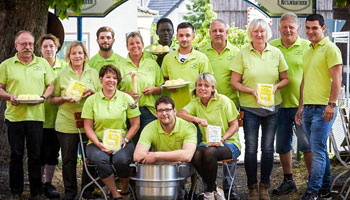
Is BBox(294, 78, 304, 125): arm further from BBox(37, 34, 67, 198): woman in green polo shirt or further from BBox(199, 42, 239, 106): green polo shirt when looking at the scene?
BBox(37, 34, 67, 198): woman in green polo shirt

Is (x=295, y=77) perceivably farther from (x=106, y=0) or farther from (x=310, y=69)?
(x=106, y=0)

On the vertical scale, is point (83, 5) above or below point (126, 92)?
above

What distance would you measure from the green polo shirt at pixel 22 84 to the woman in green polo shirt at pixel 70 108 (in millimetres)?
216

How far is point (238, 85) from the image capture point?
32.4 ft

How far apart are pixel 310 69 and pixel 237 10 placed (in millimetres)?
40556

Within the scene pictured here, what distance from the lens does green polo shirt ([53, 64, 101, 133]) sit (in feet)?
32.2

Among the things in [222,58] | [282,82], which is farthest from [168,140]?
[282,82]

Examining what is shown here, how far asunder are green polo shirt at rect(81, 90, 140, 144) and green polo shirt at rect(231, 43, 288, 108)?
4.34 ft

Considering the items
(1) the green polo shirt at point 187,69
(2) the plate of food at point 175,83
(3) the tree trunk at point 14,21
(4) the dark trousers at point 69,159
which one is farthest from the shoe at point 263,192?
(3) the tree trunk at point 14,21

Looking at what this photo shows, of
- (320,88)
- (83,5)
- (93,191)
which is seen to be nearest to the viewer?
(320,88)

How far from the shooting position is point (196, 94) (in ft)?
31.9

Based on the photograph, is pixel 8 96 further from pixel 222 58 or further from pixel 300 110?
pixel 300 110

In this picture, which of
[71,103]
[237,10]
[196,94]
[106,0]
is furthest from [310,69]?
[237,10]

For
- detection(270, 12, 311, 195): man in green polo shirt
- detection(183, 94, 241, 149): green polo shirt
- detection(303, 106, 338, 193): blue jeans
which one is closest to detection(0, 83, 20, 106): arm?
detection(183, 94, 241, 149): green polo shirt
